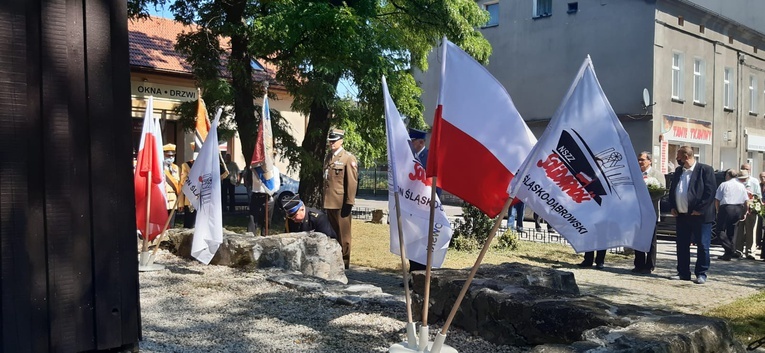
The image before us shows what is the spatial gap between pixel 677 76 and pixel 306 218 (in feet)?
74.9

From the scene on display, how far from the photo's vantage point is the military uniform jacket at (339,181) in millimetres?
9781

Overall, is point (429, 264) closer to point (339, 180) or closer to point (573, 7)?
point (339, 180)

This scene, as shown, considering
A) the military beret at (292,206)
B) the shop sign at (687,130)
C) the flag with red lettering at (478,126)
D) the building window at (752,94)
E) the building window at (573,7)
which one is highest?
the building window at (573,7)

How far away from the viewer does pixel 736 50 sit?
1248 inches

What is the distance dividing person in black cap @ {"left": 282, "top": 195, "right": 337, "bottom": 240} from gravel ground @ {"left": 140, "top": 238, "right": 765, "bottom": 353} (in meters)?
0.75

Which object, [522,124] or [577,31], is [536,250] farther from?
[577,31]

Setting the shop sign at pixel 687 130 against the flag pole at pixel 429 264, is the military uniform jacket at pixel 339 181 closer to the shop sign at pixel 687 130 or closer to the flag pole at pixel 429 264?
the flag pole at pixel 429 264

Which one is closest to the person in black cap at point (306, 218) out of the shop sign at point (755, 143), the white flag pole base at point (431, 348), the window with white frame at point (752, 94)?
the white flag pole base at point (431, 348)

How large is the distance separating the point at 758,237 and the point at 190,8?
12568mm

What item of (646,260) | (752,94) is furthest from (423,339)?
(752,94)

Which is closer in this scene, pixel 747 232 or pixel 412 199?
pixel 412 199

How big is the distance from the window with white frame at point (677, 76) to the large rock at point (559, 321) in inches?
946

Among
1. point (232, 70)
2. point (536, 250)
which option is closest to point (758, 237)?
point (536, 250)

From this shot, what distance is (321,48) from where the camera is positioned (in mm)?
12695
